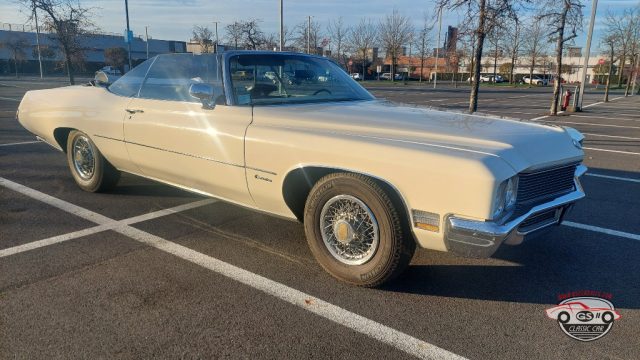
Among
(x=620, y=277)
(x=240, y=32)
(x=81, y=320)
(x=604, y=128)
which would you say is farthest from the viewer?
→ (x=240, y=32)

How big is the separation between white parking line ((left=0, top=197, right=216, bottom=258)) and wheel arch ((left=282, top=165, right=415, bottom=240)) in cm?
180

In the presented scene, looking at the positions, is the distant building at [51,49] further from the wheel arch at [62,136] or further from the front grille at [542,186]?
the front grille at [542,186]

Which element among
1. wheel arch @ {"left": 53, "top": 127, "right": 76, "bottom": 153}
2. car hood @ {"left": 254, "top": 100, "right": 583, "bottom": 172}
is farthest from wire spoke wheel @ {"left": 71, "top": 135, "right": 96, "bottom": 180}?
car hood @ {"left": 254, "top": 100, "right": 583, "bottom": 172}

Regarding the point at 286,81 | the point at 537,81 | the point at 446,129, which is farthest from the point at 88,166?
the point at 537,81

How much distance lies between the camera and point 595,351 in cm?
262

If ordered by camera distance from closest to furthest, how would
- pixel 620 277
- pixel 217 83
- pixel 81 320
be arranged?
pixel 81 320
pixel 620 277
pixel 217 83

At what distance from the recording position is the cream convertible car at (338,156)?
9.16 feet

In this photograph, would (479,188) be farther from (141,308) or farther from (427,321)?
(141,308)

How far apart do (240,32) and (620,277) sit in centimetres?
3270

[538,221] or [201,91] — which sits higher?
[201,91]

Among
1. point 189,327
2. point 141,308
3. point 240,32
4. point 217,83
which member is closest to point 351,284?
point 189,327

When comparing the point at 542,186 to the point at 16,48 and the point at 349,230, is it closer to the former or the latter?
the point at 349,230

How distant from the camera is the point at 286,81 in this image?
4.30 meters

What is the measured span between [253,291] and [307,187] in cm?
89
